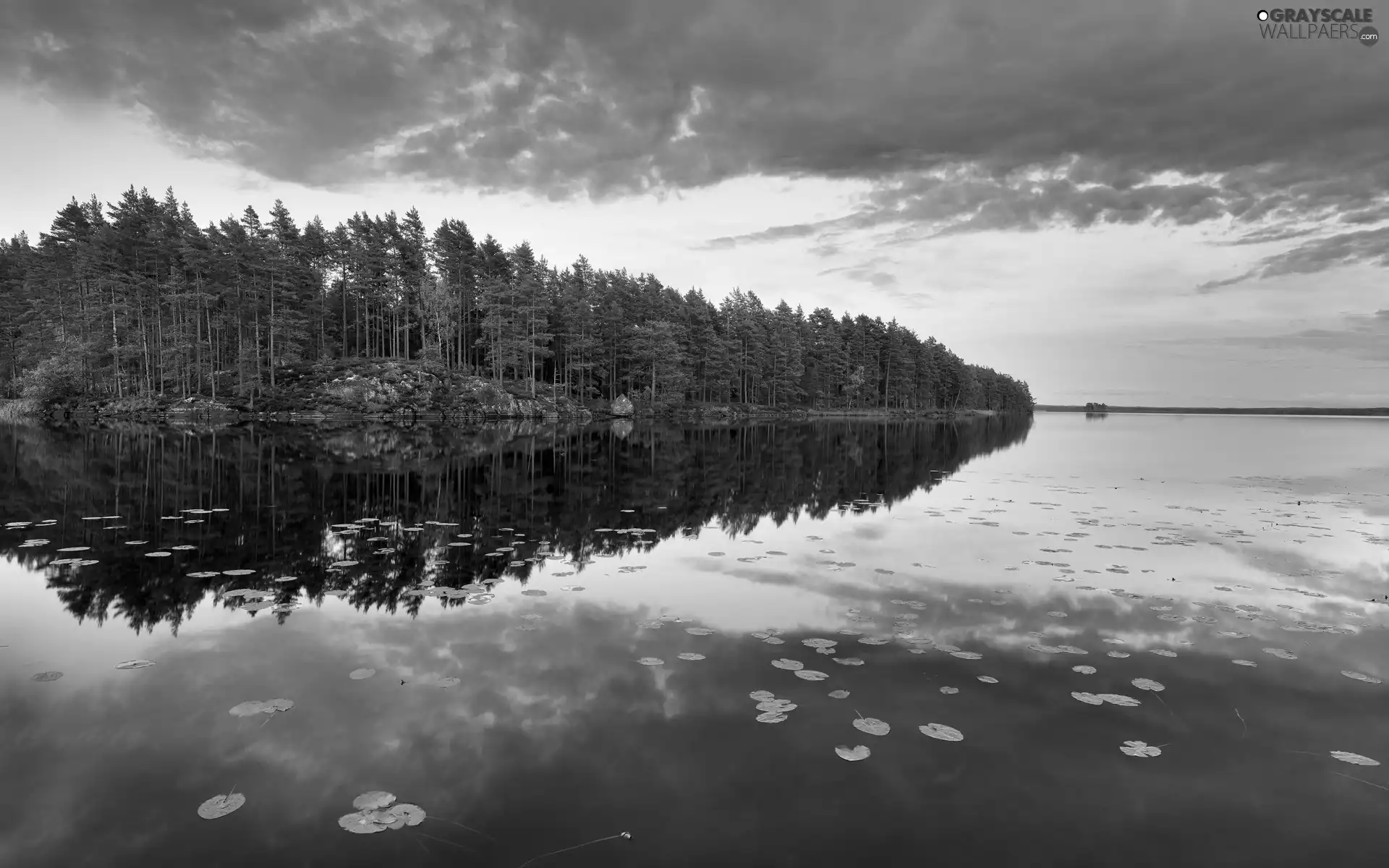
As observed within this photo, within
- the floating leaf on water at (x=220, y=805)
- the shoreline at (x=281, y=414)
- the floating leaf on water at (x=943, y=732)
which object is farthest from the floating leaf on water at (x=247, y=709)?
the shoreline at (x=281, y=414)

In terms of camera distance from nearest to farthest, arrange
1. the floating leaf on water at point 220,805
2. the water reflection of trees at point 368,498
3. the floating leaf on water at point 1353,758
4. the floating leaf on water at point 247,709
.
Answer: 1. the floating leaf on water at point 220,805
2. the floating leaf on water at point 1353,758
3. the floating leaf on water at point 247,709
4. the water reflection of trees at point 368,498

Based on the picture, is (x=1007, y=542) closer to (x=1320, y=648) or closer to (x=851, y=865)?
(x=1320, y=648)

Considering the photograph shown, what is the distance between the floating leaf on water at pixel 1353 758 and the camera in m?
5.86

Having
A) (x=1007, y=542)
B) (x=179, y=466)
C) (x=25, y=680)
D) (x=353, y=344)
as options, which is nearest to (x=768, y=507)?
(x=1007, y=542)

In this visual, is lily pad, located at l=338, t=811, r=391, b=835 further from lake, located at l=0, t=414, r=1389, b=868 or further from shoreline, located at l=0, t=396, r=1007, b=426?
shoreline, located at l=0, t=396, r=1007, b=426

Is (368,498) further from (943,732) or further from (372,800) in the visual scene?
(943,732)

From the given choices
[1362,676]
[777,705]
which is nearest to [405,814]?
[777,705]

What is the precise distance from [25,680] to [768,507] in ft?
53.1

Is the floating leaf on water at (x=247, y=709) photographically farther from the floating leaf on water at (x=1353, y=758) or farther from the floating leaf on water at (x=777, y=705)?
the floating leaf on water at (x=1353, y=758)

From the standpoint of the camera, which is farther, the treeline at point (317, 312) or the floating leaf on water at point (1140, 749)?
the treeline at point (317, 312)

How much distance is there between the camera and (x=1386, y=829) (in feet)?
16.2

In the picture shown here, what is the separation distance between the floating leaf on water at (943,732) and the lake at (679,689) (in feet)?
0.26

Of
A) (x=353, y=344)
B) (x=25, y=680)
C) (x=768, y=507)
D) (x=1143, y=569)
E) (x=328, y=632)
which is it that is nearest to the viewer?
(x=25, y=680)

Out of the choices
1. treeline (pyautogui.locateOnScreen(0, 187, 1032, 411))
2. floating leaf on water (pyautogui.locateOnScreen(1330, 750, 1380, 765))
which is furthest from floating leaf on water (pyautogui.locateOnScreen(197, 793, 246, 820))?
treeline (pyautogui.locateOnScreen(0, 187, 1032, 411))
